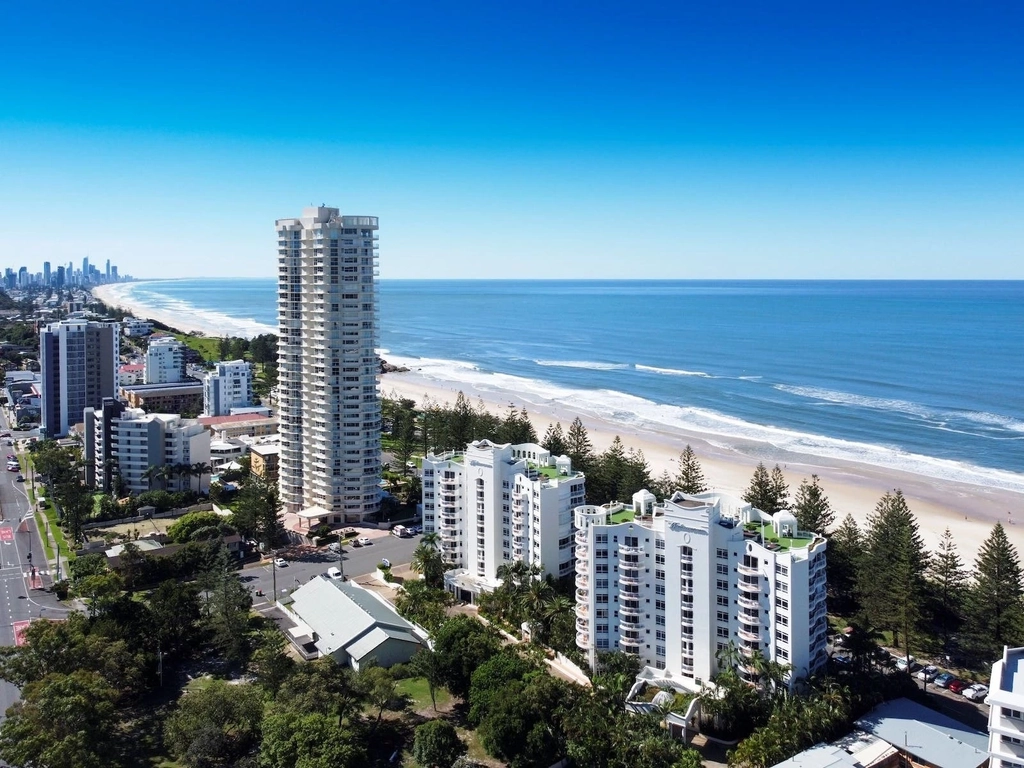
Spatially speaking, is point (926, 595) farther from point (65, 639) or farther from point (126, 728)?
point (65, 639)

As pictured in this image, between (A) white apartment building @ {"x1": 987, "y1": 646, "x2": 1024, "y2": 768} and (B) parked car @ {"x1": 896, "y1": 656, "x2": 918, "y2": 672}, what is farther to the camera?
(B) parked car @ {"x1": 896, "y1": 656, "x2": 918, "y2": 672}

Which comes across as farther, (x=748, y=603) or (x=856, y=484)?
(x=856, y=484)

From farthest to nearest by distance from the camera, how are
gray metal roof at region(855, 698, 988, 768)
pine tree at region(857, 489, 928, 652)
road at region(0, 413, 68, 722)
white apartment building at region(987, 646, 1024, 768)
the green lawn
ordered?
road at region(0, 413, 68, 722) → pine tree at region(857, 489, 928, 652) → the green lawn → gray metal roof at region(855, 698, 988, 768) → white apartment building at region(987, 646, 1024, 768)

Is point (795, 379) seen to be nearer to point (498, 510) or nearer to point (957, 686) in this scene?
point (498, 510)

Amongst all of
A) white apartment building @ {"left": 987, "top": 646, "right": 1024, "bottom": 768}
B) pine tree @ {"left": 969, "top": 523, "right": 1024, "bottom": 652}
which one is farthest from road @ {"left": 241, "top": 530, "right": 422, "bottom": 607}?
white apartment building @ {"left": 987, "top": 646, "right": 1024, "bottom": 768}

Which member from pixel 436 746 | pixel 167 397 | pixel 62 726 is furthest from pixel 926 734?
pixel 167 397

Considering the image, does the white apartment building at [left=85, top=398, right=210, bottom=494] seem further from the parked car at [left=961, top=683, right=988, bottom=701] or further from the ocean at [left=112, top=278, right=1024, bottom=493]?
the parked car at [left=961, top=683, right=988, bottom=701]

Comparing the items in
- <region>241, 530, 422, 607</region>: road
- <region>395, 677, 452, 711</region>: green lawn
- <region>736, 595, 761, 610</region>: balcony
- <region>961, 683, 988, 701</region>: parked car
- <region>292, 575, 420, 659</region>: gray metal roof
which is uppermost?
<region>736, 595, 761, 610</region>: balcony
